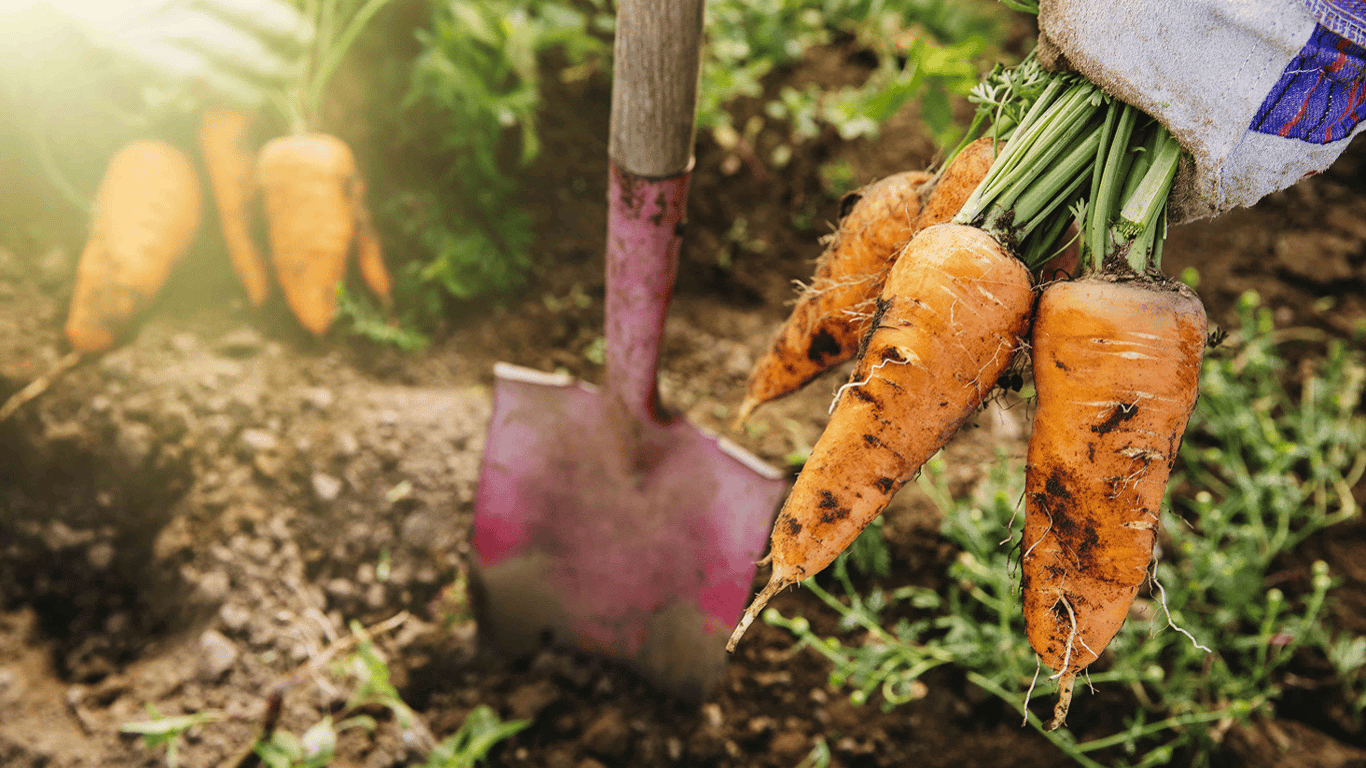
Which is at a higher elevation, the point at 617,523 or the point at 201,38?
the point at 201,38

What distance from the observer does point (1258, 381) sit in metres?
1.75

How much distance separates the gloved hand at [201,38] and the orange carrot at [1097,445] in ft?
5.84

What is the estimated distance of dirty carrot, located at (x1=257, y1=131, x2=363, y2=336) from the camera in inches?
63.3

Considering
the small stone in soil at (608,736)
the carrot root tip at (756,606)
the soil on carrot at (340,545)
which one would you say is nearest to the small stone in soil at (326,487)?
the soil on carrot at (340,545)

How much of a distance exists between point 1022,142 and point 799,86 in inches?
61.6

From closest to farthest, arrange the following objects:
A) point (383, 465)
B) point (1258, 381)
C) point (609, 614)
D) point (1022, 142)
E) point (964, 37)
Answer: point (1022, 142)
point (609, 614)
point (383, 465)
point (1258, 381)
point (964, 37)

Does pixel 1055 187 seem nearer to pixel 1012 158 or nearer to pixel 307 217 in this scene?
pixel 1012 158

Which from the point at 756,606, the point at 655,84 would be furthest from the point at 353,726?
the point at 655,84

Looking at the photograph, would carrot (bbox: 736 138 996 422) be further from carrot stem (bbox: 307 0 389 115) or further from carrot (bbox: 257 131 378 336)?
carrot stem (bbox: 307 0 389 115)

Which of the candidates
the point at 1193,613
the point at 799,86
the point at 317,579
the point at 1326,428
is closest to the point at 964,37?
the point at 799,86

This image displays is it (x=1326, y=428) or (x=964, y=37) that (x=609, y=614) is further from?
(x=964, y=37)

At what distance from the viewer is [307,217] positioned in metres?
1.62

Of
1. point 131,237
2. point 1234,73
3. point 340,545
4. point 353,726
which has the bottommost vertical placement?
Result: point 353,726

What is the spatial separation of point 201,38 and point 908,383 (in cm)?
172
